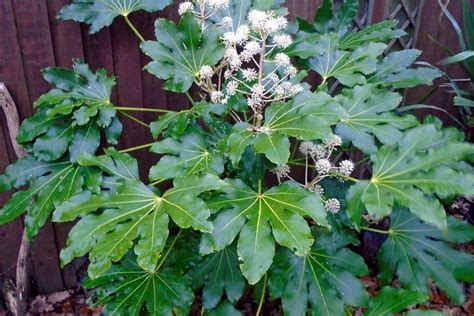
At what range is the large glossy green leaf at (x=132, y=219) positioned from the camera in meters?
1.34

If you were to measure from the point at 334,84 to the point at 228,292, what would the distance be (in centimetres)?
130

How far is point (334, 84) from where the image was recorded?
2629 millimetres

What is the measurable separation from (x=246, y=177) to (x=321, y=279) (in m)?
0.46

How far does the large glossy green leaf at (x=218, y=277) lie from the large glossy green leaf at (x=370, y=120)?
0.66 meters

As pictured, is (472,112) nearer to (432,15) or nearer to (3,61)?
(432,15)

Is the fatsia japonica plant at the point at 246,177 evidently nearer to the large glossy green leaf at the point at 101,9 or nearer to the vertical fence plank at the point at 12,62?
the large glossy green leaf at the point at 101,9

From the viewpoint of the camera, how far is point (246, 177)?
166 cm

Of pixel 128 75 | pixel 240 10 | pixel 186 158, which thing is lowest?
pixel 186 158

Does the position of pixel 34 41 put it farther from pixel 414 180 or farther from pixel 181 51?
pixel 414 180

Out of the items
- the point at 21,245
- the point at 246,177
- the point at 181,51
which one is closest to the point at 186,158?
the point at 246,177

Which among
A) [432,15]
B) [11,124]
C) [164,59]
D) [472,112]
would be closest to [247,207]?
[164,59]

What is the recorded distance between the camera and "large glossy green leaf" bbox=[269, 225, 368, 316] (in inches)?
67.3

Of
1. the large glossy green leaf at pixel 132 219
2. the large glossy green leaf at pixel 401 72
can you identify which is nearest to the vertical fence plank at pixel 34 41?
the large glossy green leaf at pixel 132 219

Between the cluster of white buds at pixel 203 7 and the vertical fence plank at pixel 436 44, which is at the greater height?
the cluster of white buds at pixel 203 7
